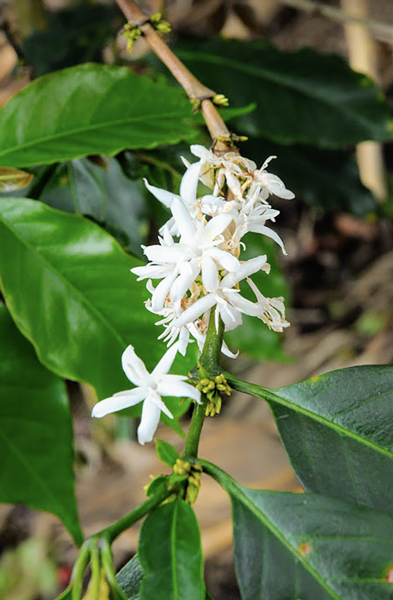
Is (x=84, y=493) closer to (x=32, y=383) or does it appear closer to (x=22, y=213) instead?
(x=32, y=383)

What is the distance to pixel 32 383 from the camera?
0.60 m

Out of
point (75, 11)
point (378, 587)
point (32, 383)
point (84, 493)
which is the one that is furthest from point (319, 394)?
point (84, 493)

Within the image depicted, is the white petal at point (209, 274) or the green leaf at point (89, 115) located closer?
the white petal at point (209, 274)

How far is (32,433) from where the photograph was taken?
0.60 m

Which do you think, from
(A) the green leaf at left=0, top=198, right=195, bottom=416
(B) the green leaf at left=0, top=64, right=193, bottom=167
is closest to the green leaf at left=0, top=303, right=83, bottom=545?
(A) the green leaf at left=0, top=198, right=195, bottom=416

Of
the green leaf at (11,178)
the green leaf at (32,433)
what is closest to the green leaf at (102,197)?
the green leaf at (11,178)

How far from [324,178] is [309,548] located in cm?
102

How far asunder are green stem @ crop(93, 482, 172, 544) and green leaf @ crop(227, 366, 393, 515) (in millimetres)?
98

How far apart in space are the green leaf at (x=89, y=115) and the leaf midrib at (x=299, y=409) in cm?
26

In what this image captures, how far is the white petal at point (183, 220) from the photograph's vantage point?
0.40 meters

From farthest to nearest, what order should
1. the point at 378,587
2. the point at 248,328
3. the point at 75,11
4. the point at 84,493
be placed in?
the point at 84,493, the point at 75,11, the point at 248,328, the point at 378,587

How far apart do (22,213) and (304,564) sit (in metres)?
0.39

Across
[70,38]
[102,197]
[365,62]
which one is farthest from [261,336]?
[365,62]

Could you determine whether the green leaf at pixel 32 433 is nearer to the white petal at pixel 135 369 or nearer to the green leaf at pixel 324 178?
the white petal at pixel 135 369
